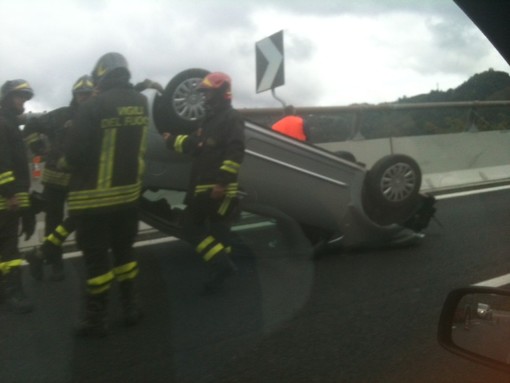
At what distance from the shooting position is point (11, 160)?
Answer: 5309 millimetres

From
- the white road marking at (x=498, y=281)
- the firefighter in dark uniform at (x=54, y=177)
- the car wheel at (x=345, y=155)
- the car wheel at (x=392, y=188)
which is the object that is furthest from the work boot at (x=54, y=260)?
the white road marking at (x=498, y=281)

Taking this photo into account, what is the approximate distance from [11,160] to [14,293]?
0.93 m

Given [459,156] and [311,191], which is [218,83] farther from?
[459,156]

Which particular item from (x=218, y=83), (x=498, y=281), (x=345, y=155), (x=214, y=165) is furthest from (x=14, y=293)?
(x=498, y=281)

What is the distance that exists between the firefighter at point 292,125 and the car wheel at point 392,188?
2.36 feet

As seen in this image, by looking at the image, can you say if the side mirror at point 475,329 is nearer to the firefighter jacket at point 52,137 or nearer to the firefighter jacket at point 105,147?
the firefighter jacket at point 105,147

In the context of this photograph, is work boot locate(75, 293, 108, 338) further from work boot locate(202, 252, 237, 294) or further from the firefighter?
the firefighter

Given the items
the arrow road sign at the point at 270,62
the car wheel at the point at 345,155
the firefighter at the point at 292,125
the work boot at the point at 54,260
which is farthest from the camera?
the car wheel at the point at 345,155

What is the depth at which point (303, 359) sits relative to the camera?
457 centimetres

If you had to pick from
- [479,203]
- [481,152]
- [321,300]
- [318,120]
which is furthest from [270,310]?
[481,152]

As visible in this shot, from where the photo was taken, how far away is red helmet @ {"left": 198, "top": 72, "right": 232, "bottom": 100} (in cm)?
571

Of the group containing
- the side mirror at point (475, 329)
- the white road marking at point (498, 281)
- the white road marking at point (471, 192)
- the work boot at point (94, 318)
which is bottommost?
the white road marking at point (471, 192)

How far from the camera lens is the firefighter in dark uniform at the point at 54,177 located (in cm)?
506

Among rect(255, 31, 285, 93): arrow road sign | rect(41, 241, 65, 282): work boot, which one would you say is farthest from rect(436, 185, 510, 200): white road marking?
rect(41, 241, 65, 282): work boot
